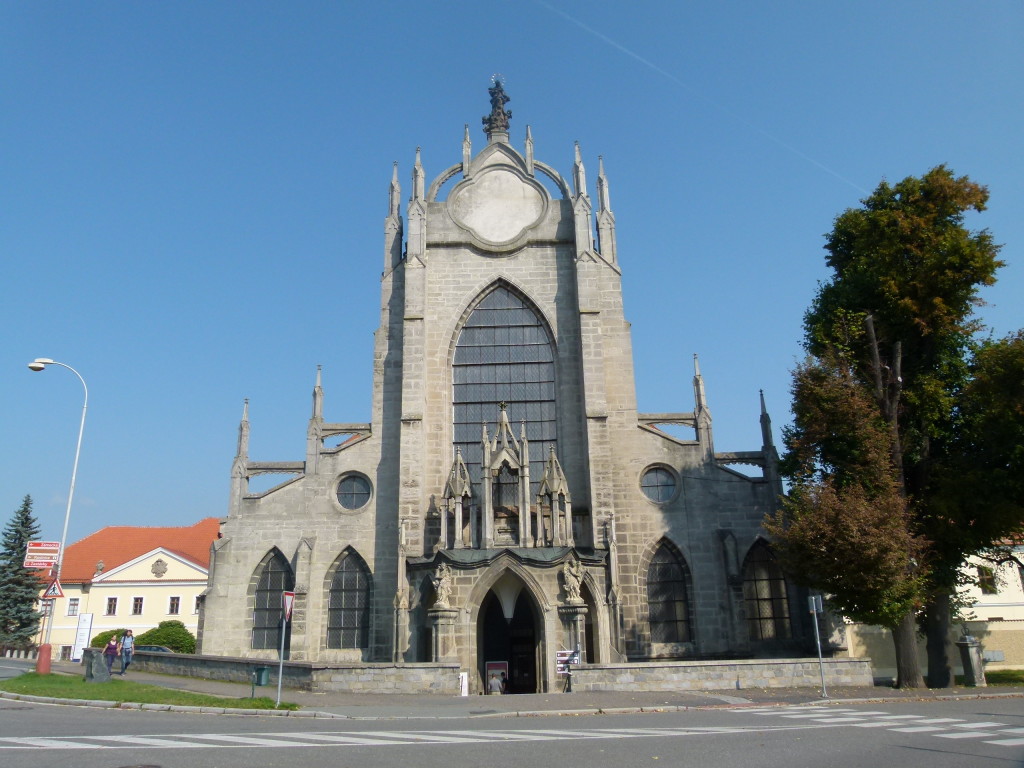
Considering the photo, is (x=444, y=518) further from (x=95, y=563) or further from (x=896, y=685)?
(x=95, y=563)

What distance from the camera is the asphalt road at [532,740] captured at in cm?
882

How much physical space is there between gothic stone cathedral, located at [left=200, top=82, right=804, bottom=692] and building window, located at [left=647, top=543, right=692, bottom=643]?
0.05m

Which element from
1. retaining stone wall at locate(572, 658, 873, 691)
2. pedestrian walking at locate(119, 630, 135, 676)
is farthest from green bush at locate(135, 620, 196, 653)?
retaining stone wall at locate(572, 658, 873, 691)

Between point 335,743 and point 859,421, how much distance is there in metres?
15.5

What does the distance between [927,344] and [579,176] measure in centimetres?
1408

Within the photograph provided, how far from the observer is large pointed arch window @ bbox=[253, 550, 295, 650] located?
84.7 ft

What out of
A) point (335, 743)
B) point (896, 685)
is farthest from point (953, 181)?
point (335, 743)

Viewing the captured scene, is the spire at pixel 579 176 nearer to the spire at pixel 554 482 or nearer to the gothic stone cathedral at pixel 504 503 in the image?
the gothic stone cathedral at pixel 504 503

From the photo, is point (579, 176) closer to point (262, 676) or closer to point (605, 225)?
point (605, 225)

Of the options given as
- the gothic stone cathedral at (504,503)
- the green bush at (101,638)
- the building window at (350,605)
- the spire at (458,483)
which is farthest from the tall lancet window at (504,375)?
the green bush at (101,638)

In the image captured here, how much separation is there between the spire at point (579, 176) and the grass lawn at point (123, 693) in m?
21.0

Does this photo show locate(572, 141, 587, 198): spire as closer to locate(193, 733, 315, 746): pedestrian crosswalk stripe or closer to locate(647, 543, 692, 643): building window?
locate(647, 543, 692, 643): building window

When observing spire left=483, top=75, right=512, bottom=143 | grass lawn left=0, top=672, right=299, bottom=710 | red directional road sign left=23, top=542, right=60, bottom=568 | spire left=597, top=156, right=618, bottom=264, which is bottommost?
grass lawn left=0, top=672, right=299, bottom=710

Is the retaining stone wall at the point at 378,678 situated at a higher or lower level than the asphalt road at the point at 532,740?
higher
